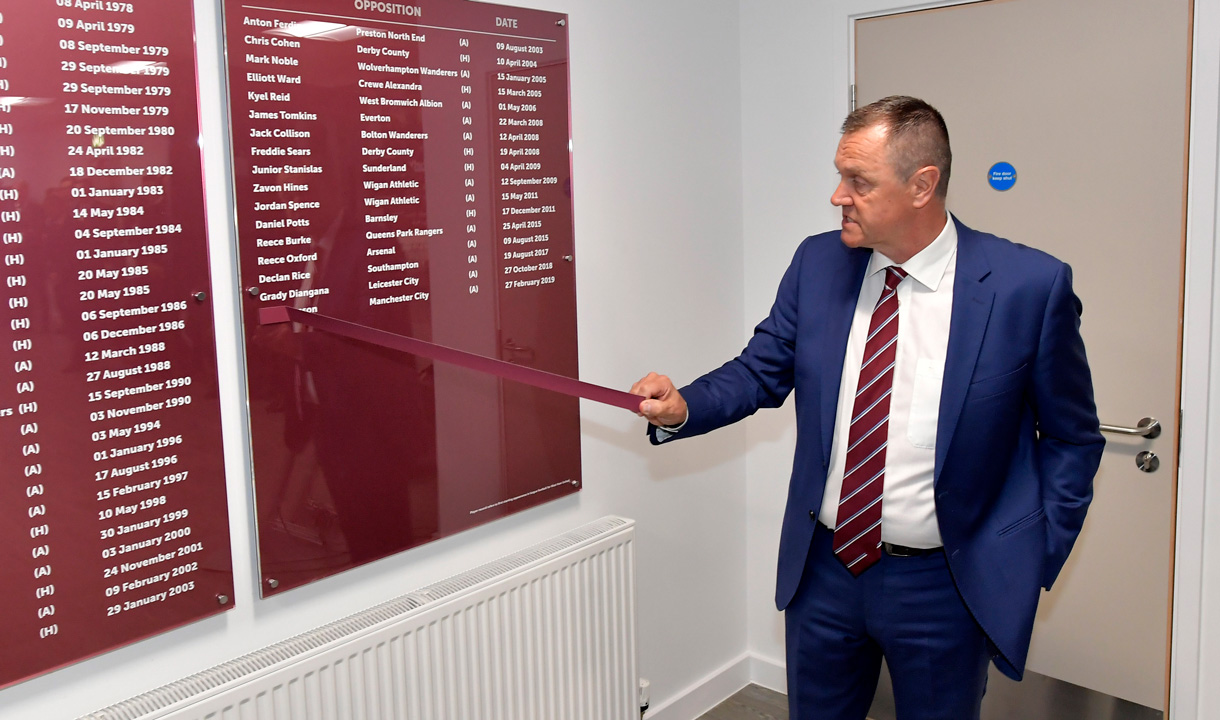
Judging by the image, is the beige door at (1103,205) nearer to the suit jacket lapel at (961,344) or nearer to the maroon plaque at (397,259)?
the suit jacket lapel at (961,344)

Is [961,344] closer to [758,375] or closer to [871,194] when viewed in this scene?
[871,194]

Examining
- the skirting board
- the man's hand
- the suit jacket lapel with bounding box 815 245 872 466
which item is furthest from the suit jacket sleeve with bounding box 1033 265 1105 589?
the skirting board

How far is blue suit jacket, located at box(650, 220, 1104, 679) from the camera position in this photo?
1.81 meters

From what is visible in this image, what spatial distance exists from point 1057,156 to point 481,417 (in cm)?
168

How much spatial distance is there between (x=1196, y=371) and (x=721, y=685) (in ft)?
5.60

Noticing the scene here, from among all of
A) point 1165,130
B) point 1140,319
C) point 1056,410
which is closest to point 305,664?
point 1056,410

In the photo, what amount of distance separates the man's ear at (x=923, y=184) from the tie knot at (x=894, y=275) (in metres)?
0.14

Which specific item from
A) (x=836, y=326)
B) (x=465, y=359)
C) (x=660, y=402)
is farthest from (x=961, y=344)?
(x=465, y=359)

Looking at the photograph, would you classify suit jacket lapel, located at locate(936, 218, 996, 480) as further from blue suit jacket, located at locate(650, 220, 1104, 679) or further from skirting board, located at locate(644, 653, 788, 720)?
skirting board, located at locate(644, 653, 788, 720)

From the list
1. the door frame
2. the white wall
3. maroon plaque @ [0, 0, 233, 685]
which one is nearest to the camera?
maroon plaque @ [0, 0, 233, 685]

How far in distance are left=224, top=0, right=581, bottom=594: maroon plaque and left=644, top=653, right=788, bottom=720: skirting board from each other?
910 mm

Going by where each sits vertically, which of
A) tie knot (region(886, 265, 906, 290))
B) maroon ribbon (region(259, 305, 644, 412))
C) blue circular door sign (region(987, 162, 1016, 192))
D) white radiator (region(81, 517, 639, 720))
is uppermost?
blue circular door sign (region(987, 162, 1016, 192))

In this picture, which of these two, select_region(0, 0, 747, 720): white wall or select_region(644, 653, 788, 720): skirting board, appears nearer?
select_region(0, 0, 747, 720): white wall

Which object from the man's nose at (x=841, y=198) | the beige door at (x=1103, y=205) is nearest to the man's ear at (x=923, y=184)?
the man's nose at (x=841, y=198)
